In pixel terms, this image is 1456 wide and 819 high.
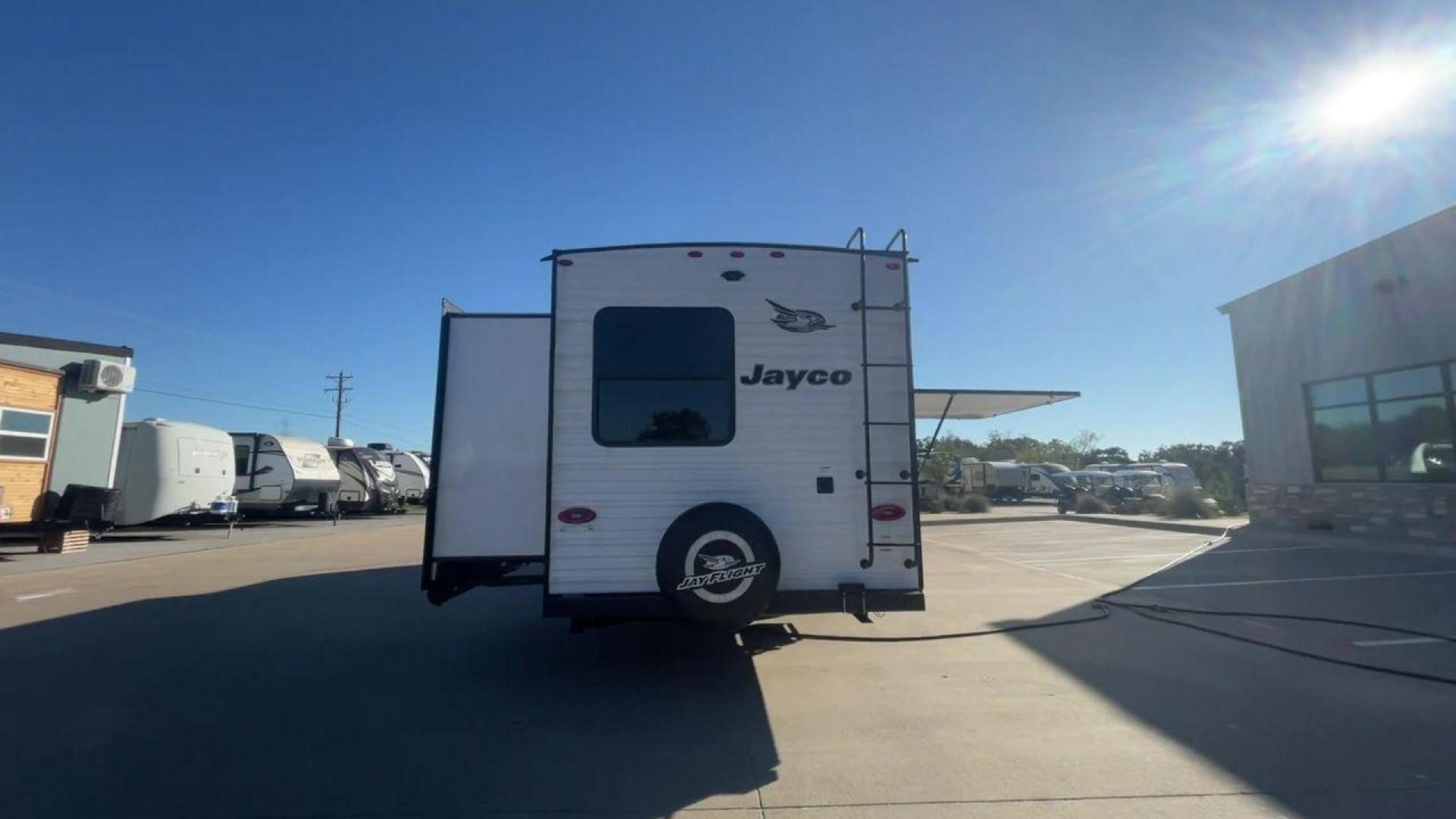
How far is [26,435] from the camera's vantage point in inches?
479

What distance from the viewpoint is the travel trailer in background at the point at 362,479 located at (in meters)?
25.1

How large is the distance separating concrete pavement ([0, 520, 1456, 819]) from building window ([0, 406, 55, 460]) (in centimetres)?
586

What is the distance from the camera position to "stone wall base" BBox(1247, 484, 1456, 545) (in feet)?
38.2

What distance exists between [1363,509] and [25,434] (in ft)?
81.7

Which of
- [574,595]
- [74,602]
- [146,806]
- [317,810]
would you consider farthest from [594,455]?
[74,602]

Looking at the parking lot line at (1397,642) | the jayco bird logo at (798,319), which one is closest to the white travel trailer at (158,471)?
the jayco bird logo at (798,319)

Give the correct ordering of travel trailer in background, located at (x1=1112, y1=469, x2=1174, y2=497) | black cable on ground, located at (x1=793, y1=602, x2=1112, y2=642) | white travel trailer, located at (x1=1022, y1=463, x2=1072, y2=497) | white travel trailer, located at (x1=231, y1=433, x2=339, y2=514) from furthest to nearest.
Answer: white travel trailer, located at (x1=1022, y1=463, x2=1072, y2=497) → travel trailer in background, located at (x1=1112, y1=469, x2=1174, y2=497) → white travel trailer, located at (x1=231, y1=433, x2=339, y2=514) → black cable on ground, located at (x1=793, y1=602, x2=1112, y2=642)

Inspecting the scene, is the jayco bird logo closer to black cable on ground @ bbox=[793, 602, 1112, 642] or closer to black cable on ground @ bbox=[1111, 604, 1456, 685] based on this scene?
black cable on ground @ bbox=[793, 602, 1112, 642]

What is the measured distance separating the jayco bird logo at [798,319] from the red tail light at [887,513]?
1.36 m

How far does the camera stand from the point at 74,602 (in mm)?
8000

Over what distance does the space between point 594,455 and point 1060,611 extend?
583 centimetres

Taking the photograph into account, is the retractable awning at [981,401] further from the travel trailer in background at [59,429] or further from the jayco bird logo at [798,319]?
the travel trailer in background at [59,429]

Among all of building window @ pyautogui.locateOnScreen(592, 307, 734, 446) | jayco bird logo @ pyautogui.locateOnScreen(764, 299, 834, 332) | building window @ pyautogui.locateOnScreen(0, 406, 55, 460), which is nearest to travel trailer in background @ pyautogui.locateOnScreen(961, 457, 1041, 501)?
jayco bird logo @ pyautogui.locateOnScreen(764, 299, 834, 332)

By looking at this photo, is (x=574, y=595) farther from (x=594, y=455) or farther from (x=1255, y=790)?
(x=1255, y=790)
